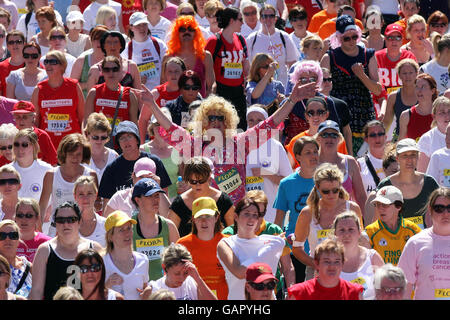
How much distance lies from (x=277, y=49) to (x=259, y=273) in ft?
21.0

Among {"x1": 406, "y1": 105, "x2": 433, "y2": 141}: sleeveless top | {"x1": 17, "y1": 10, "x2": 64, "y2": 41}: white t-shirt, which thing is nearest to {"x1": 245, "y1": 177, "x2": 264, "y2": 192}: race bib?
{"x1": 406, "y1": 105, "x2": 433, "y2": 141}: sleeveless top

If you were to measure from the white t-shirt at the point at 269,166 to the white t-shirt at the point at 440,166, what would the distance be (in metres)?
1.28

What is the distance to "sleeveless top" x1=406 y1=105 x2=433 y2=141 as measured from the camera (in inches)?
484

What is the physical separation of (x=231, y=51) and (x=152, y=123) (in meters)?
2.27

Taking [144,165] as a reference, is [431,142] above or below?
above

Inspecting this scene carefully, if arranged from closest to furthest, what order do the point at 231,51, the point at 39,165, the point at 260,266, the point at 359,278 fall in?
1. the point at 260,266
2. the point at 359,278
3. the point at 39,165
4. the point at 231,51

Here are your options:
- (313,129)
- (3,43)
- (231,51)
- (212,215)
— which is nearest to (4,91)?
(3,43)

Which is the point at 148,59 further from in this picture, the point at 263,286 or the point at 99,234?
the point at 263,286

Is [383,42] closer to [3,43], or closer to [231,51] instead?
[231,51]

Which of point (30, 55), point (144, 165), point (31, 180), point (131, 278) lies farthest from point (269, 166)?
point (30, 55)

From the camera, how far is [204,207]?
9398mm

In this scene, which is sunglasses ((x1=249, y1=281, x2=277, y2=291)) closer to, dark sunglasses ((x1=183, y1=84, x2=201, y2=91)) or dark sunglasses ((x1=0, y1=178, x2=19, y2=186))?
dark sunglasses ((x1=0, y1=178, x2=19, y2=186))

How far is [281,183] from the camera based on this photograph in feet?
A: 33.9

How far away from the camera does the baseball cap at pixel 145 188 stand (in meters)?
9.66
